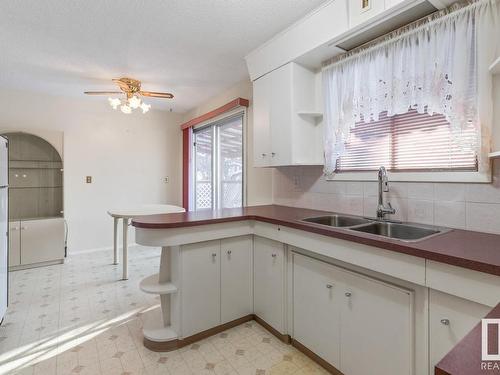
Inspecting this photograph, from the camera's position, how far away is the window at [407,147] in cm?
159

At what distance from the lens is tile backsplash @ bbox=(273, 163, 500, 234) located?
1446mm

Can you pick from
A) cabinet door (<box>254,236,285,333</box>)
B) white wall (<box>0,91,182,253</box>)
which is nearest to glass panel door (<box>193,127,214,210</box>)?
white wall (<box>0,91,182,253</box>)

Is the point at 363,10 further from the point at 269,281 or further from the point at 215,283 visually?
the point at 215,283

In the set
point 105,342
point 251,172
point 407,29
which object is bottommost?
point 105,342

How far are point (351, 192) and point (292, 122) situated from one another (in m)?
0.75

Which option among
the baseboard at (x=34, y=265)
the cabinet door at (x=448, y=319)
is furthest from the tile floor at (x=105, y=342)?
the cabinet door at (x=448, y=319)

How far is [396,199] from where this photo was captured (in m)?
1.85

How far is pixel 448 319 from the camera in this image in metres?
1.11

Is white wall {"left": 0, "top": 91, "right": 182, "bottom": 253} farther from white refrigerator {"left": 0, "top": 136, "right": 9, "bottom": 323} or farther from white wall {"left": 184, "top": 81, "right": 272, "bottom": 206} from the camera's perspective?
white refrigerator {"left": 0, "top": 136, "right": 9, "bottom": 323}

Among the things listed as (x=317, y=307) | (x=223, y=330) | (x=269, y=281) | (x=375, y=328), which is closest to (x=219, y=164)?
(x=269, y=281)

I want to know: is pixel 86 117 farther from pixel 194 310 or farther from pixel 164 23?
pixel 194 310

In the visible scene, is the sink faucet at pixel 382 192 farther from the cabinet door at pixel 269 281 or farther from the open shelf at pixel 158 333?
the open shelf at pixel 158 333

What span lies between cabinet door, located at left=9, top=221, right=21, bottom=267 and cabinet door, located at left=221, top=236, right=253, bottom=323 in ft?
10.2

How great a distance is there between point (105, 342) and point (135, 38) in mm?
2467
